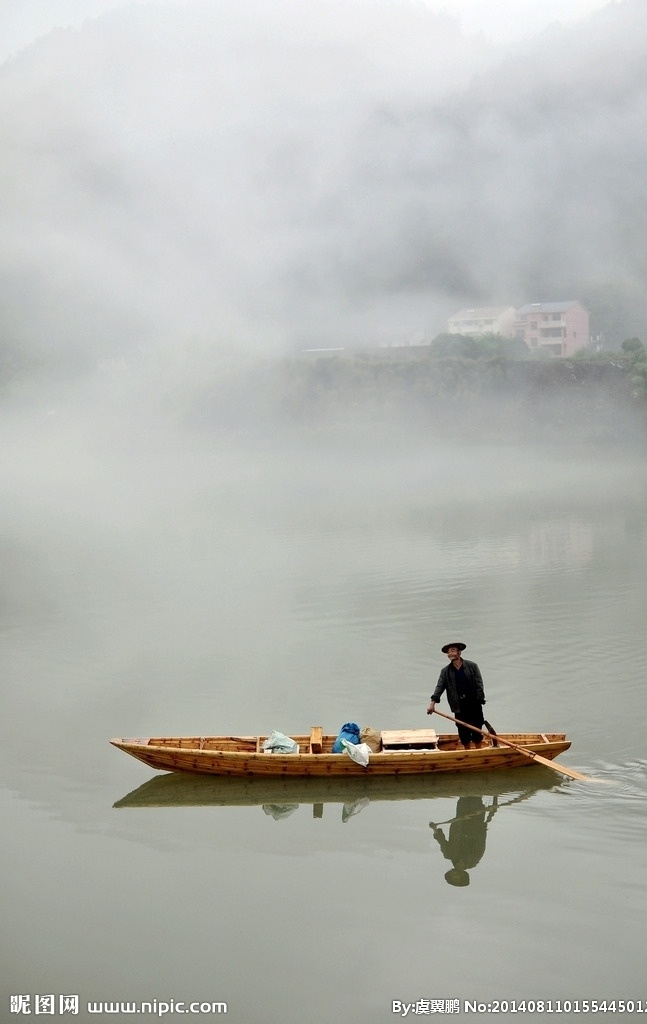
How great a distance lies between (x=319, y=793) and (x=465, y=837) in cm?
189

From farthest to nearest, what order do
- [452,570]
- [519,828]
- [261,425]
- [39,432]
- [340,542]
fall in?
[39,432]
[261,425]
[340,542]
[452,570]
[519,828]

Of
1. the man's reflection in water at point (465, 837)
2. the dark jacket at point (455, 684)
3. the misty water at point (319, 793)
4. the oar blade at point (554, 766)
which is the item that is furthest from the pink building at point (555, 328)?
the man's reflection in water at point (465, 837)

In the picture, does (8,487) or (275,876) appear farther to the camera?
(8,487)

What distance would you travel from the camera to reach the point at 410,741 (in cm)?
1166

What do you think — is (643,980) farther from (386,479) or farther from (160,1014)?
(386,479)

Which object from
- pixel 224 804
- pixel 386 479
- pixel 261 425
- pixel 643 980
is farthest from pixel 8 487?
pixel 643 980

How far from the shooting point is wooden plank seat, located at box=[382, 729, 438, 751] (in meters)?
11.7

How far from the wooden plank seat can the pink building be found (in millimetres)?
101871

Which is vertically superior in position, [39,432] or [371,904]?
[39,432]

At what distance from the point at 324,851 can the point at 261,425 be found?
93986mm

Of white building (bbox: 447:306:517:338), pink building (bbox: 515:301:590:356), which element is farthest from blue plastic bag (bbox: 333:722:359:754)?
white building (bbox: 447:306:517:338)

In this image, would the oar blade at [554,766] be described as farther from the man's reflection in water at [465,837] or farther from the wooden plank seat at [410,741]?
the wooden plank seat at [410,741]

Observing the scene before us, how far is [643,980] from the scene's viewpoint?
26.0ft

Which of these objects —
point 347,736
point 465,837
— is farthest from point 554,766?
point 347,736
